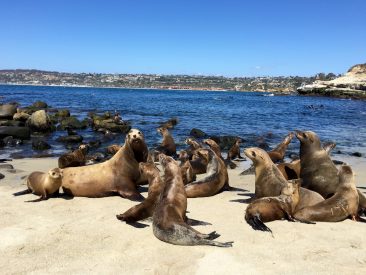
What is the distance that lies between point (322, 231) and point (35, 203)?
461cm

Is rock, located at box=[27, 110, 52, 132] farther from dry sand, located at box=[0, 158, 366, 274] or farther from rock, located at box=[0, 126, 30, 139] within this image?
dry sand, located at box=[0, 158, 366, 274]

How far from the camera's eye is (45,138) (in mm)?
17547

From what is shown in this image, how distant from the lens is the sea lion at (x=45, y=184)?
7.40m

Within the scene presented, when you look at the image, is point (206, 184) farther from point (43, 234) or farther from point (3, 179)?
point (3, 179)

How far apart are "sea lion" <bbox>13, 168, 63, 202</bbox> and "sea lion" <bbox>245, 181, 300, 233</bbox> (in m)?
3.47

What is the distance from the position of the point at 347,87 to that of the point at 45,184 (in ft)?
250

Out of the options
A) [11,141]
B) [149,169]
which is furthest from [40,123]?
[149,169]

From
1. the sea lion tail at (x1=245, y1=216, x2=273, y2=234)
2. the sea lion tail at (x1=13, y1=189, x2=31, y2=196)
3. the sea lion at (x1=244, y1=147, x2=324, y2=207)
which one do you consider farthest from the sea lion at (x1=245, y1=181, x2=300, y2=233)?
the sea lion tail at (x1=13, y1=189, x2=31, y2=196)

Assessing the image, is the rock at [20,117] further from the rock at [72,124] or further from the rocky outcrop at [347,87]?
the rocky outcrop at [347,87]

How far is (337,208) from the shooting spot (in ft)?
20.4

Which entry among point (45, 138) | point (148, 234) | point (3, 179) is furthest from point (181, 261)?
point (45, 138)

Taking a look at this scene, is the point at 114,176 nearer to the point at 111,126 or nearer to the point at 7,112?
the point at 111,126

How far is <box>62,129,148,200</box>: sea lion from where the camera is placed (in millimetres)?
7578

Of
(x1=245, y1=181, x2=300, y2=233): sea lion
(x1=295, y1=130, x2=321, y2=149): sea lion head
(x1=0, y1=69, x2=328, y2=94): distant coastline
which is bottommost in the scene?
(x1=0, y1=69, x2=328, y2=94): distant coastline
